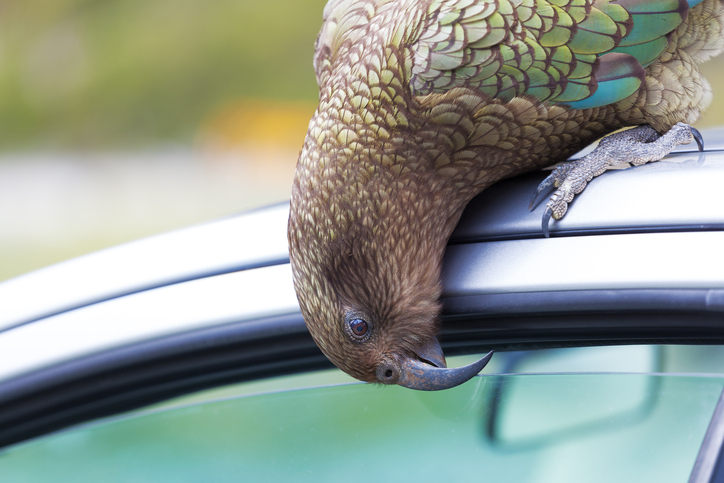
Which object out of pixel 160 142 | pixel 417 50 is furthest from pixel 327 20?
pixel 160 142

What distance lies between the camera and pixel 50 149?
9.44 metres

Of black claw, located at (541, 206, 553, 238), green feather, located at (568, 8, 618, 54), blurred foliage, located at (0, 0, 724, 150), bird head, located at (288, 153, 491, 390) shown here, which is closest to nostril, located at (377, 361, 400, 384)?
bird head, located at (288, 153, 491, 390)

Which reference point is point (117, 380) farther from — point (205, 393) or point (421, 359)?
point (421, 359)

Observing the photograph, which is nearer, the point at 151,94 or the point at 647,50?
the point at 647,50

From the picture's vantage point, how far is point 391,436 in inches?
48.2

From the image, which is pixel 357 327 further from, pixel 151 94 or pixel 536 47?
pixel 151 94

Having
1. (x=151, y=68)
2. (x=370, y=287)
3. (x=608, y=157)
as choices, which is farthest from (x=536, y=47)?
(x=151, y=68)

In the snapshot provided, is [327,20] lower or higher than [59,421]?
higher

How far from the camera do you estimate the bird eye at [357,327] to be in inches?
46.2

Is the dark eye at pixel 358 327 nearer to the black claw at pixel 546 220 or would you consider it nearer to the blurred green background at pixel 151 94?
the black claw at pixel 546 220

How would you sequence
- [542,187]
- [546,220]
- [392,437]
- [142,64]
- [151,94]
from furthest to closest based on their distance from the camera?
1. [151,94]
2. [142,64]
3. [392,437]
4. [542,187]
5. [546,220]

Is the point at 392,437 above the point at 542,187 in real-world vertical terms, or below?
below

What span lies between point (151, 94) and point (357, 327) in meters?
9.02

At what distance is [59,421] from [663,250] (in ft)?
3.66
